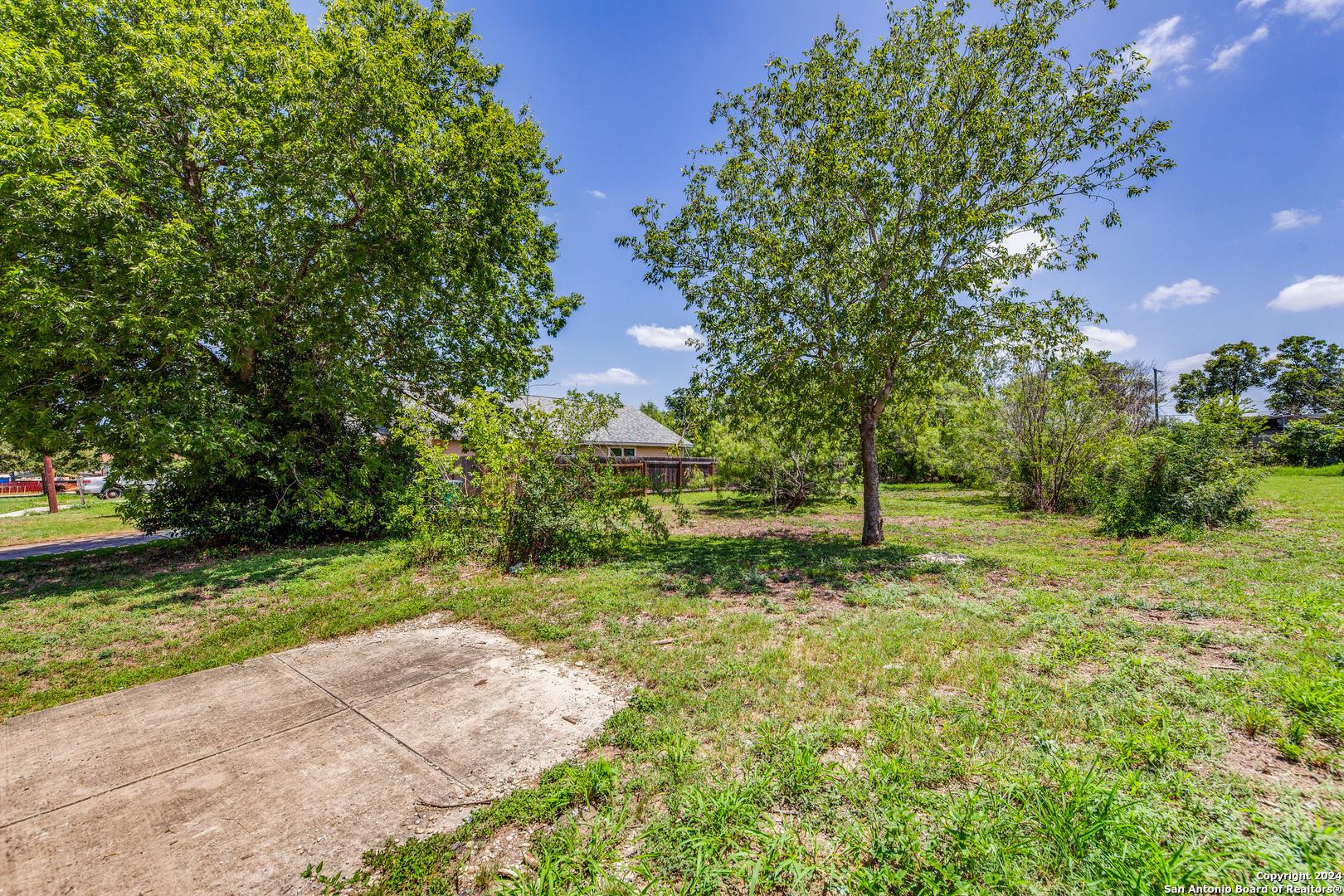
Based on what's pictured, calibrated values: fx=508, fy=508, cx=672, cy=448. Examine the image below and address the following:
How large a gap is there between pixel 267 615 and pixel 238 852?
4.06 meters

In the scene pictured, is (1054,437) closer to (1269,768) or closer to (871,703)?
(1269,768)

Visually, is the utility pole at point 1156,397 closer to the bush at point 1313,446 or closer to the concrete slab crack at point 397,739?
the bush at point 1313,446

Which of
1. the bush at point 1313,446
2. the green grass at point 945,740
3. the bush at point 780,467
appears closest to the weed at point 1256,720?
the green grass at point 945,740

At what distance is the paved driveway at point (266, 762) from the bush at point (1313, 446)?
2453 cm

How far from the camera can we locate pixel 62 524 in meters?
13.9

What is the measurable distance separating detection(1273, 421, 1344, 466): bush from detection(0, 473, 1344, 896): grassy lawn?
1994 cm

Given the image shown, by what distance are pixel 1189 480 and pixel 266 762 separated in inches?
513

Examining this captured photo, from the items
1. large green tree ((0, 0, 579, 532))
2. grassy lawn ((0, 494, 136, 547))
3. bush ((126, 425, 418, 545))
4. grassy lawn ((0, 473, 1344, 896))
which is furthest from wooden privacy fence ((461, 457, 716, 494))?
grassy lawn ((0, 473, 1344, 896))

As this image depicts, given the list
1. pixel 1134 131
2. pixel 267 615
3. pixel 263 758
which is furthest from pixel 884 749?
pixel 1134 131

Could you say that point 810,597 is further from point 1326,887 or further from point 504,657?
point 1326,887

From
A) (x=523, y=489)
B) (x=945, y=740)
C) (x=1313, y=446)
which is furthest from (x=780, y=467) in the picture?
(x=1313, y=446)

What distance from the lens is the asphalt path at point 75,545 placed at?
9406 millimetres

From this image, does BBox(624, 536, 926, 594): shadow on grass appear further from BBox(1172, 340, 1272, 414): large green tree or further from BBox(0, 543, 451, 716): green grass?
BBox(1172, 340, 1272, 414): large green tree

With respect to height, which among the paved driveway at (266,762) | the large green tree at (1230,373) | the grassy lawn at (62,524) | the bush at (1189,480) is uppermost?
the large green tree at (1230,373)
